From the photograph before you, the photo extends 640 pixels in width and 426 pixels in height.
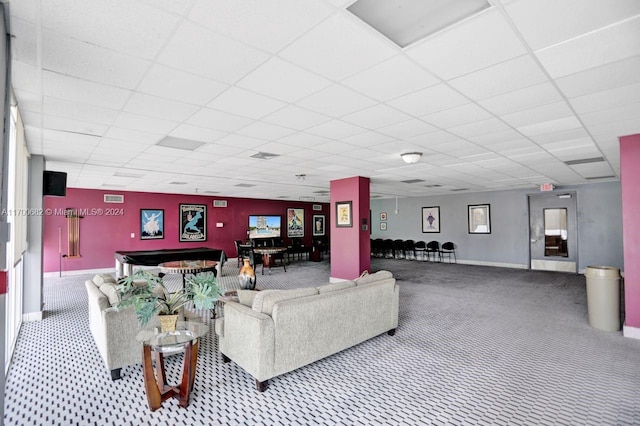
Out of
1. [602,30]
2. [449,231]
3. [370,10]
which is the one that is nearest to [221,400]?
[370,10]

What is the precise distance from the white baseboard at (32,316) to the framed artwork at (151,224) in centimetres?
577

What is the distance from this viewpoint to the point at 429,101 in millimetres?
3084

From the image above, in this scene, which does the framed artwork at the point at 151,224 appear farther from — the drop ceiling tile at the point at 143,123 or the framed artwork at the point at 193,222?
the drop ceiling tile at the point at 143,123

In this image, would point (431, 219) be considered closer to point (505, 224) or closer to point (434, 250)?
point (434, 250)

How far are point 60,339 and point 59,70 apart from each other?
349 cm

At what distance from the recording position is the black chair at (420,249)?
12.4 m

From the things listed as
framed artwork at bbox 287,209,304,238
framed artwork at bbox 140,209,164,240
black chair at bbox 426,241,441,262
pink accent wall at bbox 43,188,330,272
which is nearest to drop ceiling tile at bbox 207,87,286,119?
pink accent wall at bbox 43,188,330,272

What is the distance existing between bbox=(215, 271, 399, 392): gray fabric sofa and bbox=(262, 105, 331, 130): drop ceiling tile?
6.09ft

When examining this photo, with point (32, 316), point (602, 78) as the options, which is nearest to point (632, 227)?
point (602, 78)

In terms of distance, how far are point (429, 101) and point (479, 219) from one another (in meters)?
9.50

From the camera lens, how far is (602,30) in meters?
1.97

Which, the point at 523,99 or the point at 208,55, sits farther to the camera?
the point at 523,99

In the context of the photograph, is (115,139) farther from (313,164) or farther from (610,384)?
(610,384)

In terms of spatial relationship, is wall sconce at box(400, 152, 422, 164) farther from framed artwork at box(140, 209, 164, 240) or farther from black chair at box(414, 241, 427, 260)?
framed artwork at box(140, 209, 164, 240)
